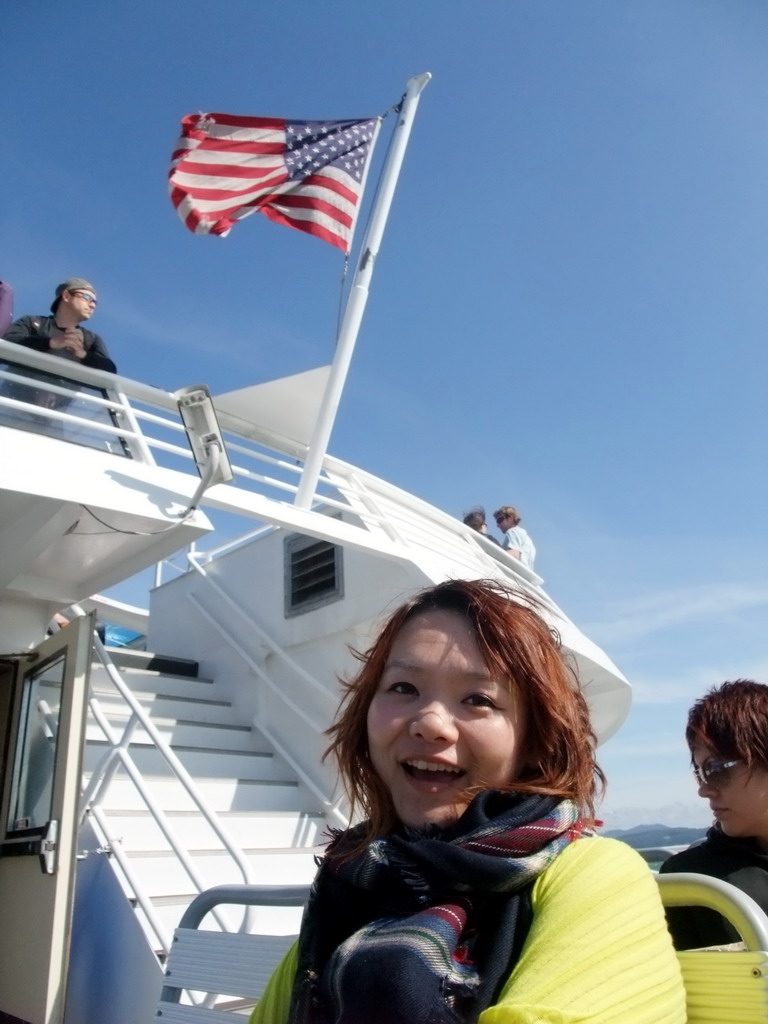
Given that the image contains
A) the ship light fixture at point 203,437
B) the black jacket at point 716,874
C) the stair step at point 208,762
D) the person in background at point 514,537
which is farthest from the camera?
the person in background at point 514,537

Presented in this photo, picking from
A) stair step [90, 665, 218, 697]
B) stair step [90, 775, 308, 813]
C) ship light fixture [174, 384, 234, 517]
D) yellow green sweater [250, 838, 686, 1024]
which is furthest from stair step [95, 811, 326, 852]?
yellow green sweater [250, 838, 686, 1024]

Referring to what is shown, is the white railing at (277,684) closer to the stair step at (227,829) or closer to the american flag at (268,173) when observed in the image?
the stair step at (227,829)

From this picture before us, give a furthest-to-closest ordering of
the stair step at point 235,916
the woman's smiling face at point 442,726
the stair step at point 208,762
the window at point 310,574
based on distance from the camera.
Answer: the window at point 310,574
the stair step at point 208,762
the stair step at point 235,916
the woman's smiling face at point 442,726

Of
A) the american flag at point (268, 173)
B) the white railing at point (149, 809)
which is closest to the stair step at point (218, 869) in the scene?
the white railing at point (149, 809)

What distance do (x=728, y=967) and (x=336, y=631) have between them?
4.86 metres

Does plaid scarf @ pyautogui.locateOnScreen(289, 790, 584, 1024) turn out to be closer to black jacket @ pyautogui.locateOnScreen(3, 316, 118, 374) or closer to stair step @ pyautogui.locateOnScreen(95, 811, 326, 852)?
stair step @ pyautogui.locateOnScreen(95, 811, 326, 852)

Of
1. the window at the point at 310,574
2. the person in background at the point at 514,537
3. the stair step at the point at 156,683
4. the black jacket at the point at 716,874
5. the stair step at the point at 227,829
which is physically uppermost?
the person in background at the point at 514,537

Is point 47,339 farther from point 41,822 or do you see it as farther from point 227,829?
point 227,829

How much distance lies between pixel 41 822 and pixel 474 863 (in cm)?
365

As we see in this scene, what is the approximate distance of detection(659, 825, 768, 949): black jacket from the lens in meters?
1.72

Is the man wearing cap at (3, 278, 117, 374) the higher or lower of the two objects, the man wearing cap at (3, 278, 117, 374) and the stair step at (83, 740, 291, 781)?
the higher

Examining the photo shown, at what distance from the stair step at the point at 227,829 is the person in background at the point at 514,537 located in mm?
3398

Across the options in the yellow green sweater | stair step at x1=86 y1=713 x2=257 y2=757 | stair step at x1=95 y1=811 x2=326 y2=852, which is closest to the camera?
the yellow green sweater

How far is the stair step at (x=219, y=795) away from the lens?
5020 millimetres
